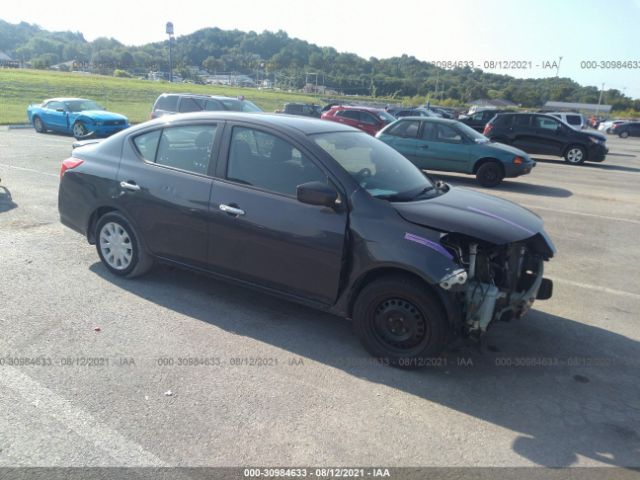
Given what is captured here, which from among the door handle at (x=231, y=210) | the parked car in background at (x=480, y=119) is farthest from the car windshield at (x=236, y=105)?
the parked car in background at (x=480, y=119)

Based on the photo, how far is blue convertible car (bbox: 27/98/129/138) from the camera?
58.6 ft

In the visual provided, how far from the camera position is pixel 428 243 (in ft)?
11.8

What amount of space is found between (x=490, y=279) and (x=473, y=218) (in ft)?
1.53

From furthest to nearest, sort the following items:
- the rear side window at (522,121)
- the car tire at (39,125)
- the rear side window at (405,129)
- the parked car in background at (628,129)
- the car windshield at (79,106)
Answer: the parked car in background at (628,129) < the car tire at (39,125) < the car windshield at (79,106) < the rear side window at (522,121) < the rear side window at (405,129)

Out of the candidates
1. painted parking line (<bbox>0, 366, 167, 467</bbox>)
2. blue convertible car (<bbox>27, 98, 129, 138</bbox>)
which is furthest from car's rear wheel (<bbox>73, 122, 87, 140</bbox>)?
painted parking line (<bbox>0, 366, 167, 467</bbox>)

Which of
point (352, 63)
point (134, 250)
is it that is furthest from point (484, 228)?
point (352, 63)

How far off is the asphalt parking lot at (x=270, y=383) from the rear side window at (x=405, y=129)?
820 centimetres

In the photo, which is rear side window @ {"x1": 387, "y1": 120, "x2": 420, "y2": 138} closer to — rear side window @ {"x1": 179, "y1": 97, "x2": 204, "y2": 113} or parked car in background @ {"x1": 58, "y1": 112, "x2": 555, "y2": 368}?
rear side window @ {"x1": 179, "y1": 97, "x2": 204, "y2": 113}

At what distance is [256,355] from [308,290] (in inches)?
25.0

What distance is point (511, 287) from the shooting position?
3.97m

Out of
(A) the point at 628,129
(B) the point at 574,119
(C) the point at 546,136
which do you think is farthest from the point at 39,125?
(A) the point at 628,129

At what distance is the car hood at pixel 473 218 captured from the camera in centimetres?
366

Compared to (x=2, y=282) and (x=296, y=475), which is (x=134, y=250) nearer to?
(x=2, y=282)

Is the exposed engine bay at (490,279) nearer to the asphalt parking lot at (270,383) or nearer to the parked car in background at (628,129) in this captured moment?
the asphalt parking lot at (270,383)
